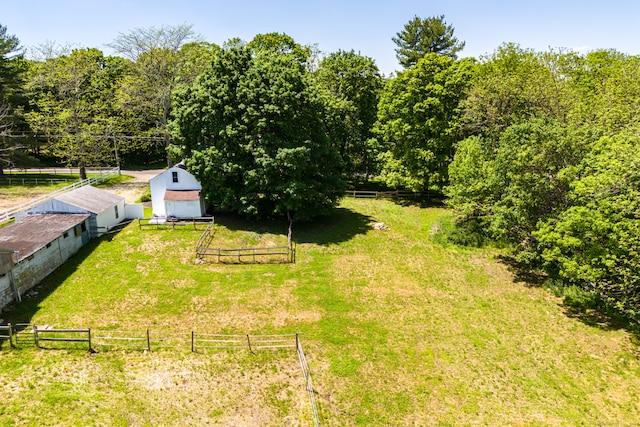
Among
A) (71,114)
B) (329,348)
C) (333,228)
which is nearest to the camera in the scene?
(329,348)

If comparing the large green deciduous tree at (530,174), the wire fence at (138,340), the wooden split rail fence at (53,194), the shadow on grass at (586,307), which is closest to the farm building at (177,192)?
the wooden split rail fence at (53,194)

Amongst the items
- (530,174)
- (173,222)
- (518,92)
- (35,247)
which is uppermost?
(518,92)

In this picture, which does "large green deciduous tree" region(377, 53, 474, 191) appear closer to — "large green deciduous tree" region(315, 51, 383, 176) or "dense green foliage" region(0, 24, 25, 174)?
"large green deciduous tree" region(315, 51, 383, 176)

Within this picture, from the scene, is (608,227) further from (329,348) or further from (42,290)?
(42,290)

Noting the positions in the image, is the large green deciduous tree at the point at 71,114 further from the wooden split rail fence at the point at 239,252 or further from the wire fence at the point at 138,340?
the wire fence at the point at 138,340

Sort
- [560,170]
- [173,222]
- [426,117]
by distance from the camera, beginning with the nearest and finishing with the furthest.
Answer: [560,170] → [173,222] → [426,117]

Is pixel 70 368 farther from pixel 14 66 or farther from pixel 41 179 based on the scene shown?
pixel 14 66

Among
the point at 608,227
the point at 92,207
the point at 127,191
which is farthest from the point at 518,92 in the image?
the point at 127,191

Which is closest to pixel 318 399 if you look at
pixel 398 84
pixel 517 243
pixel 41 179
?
pixel 517 243
